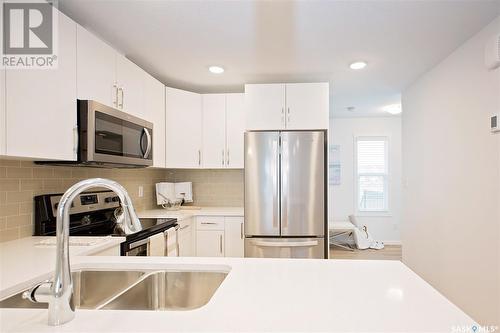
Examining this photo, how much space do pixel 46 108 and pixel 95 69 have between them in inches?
21.0

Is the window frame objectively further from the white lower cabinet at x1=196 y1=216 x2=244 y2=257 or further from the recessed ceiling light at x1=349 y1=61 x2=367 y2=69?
the white lower cabinet at x1=196 y1=216 x2=244 y2=257

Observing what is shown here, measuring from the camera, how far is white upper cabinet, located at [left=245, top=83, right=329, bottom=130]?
3027 millimetres

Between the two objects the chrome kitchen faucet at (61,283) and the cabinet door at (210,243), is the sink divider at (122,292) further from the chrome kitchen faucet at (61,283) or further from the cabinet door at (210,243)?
the cabinet door at (210,243)

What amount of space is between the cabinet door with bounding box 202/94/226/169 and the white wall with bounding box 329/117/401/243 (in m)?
2.74

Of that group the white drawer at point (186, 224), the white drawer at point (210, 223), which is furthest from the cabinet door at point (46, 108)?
the white drawer at point (210, 223)

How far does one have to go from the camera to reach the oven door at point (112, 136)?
1804 mm

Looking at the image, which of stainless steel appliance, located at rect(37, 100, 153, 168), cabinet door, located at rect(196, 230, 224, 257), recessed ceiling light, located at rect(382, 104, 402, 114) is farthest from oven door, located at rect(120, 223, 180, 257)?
recessed ceiling light, located at rect(382, 104, 402, 114)

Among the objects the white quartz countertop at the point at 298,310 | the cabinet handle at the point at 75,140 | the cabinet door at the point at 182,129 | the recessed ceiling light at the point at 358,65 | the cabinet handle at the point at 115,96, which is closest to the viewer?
the white quartz countertop at the point at 298,310

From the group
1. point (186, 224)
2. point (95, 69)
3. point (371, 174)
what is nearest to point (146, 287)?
point (95, 69)

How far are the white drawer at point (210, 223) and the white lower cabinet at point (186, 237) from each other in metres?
0.08

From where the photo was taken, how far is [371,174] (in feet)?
17.4

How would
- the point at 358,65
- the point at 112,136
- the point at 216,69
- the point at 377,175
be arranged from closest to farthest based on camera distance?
the point at 112,136, the point at 358,65, the point at 216,69, the point at 377,175

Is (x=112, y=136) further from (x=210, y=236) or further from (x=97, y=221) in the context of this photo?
(x=210, y=236)

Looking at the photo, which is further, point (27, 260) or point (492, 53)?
point (492, 53)
